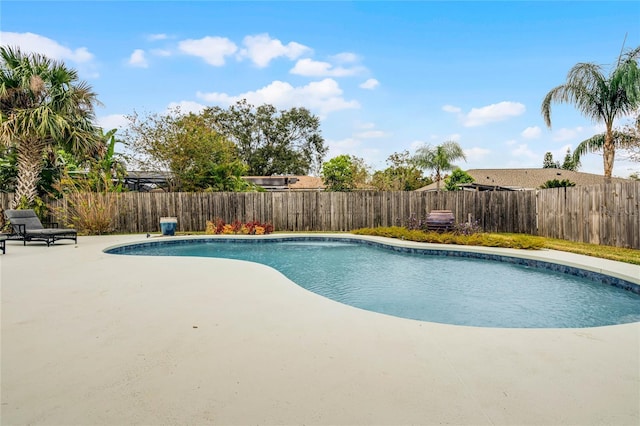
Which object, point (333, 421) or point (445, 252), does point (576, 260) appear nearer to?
point (445, 252)

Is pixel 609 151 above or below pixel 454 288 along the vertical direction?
above

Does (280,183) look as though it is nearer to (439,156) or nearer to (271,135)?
(271,135)

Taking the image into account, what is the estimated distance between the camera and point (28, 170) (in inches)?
446

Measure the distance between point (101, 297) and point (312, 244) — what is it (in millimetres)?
7113

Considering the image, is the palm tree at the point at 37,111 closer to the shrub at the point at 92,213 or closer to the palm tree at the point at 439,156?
the shrub at the point at 92,213

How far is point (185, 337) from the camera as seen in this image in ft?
9.01

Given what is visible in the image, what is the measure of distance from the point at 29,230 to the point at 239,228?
5505 mm

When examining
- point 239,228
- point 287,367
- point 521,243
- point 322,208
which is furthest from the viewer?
point 322,208

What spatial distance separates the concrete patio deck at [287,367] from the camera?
68.9 inches

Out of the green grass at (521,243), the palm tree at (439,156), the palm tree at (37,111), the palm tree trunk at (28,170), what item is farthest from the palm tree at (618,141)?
the palm tree trunk at (28,170)

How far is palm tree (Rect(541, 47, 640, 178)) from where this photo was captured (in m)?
10.7

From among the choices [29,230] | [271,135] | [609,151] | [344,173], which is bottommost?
[29,230]

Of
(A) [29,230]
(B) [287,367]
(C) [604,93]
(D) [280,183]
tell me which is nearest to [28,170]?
(A) [29,230]

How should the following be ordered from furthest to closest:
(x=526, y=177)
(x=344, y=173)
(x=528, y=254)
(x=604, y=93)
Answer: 1. (x=526, y=177)
2. (x=344, y=173)
3. (x=604, y=93)
4. (x=528, y=254)
